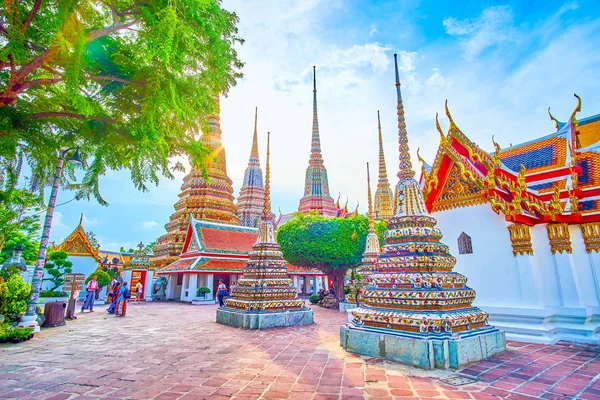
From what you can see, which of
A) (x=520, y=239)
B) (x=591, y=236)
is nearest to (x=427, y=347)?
(x=520, y=239)

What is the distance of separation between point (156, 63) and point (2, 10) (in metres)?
1.95

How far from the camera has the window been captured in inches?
324

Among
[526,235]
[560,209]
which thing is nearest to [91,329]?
[526,235]

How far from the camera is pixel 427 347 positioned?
4523 mm

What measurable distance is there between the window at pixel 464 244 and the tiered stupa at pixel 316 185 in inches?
1223

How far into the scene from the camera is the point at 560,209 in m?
7.23

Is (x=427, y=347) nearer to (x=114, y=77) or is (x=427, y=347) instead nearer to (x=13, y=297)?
(x=114, y=77)

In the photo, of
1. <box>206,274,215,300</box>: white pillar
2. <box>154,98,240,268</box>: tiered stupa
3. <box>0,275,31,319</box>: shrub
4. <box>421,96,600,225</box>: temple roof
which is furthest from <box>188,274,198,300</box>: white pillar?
<box>421,96,600,225</box>: temple roof

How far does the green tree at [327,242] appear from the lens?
53.1ft

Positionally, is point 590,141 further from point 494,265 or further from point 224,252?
point 224,252

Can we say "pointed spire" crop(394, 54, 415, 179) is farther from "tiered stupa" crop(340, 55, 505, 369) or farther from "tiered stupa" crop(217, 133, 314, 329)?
"tiered stupa" crop(217, 133, 314, 329)

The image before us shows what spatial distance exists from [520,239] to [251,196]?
37376mm

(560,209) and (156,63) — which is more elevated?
(156,63)

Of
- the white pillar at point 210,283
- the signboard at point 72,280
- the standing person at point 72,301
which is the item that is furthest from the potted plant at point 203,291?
the standing person at point 72,301
